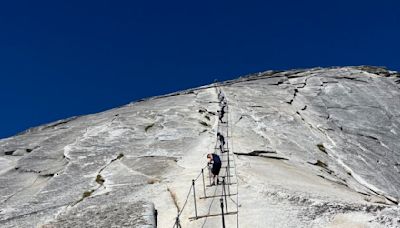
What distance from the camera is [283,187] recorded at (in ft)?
59.7

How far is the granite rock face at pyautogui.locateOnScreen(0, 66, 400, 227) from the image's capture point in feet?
54.0

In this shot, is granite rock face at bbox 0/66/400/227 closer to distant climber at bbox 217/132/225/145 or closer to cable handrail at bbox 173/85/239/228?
cable handrail at bbox 173/85/239/228

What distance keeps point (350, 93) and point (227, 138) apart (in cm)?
1920

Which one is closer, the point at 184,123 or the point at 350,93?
the point at 184,123

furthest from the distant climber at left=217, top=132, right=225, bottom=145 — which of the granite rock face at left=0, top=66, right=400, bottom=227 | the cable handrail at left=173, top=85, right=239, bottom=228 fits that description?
the granite rock face at left=0, top=66, right=400, bottom=227

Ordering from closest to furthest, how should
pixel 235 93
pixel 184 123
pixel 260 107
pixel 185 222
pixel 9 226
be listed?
pixel 185 222
pixel 9 226
pixel 184 123
pixel 260 107
pixel 235 93

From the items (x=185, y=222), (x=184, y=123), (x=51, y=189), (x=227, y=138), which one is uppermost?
(x=184, y=123)

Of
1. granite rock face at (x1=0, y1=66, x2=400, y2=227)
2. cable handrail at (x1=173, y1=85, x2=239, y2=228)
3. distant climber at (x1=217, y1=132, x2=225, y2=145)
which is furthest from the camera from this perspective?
distant climber at (x1=217, y1=132, x2=225, y2=145)

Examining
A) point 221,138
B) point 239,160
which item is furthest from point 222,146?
point 239,160

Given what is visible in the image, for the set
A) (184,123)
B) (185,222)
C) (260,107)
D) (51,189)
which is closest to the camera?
(185,222)

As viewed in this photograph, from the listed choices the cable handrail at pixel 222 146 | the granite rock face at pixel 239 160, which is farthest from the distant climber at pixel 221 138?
the granite rock face at pixel 239 160

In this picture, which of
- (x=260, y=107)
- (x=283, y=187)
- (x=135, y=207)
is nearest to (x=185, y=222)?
(x=135, y=207)

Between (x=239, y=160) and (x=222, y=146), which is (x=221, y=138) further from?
(x=239, y=160)

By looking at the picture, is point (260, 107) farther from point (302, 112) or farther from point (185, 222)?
point (185, 222)
